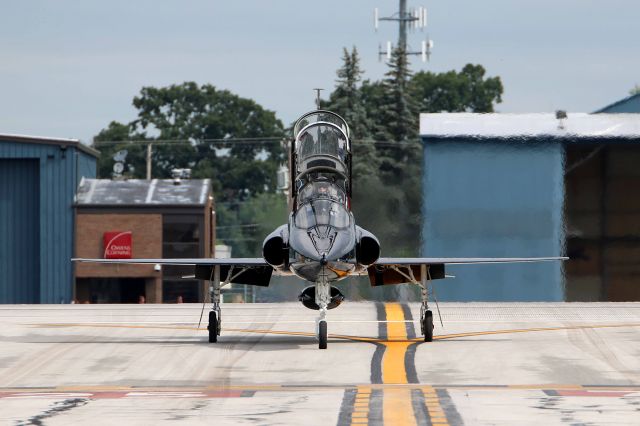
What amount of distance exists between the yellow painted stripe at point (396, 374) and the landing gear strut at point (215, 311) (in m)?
3.43

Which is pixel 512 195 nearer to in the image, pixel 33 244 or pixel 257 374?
pixel 257 374

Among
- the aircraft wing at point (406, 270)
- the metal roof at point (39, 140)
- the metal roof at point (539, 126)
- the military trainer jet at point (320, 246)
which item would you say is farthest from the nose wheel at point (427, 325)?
the metal roof at point (39, 140)

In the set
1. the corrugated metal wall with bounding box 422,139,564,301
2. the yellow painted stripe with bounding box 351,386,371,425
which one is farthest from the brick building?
the yellow painted stripe with bounding box 351,386,371,425

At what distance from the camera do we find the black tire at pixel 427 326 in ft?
95.4

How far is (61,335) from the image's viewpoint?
31906 millimetres

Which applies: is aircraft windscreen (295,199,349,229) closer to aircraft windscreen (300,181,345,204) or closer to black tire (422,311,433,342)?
aircraft windscreen (300,181,345,204)

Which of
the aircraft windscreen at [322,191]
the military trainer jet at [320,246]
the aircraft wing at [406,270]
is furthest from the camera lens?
the aircraft wing at [406,270]

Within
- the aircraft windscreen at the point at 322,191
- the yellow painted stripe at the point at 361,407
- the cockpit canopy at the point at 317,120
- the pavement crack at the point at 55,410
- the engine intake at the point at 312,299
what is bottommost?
the pavement crack at the point at 55,410

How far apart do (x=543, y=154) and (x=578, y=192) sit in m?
1.65

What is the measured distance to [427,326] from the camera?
2916 centimetres

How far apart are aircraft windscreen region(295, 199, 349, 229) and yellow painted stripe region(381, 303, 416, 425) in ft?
8.69

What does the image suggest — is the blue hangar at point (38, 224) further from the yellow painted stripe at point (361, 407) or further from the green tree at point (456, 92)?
the green tree at point (456, 92)

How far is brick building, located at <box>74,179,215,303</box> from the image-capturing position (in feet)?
232

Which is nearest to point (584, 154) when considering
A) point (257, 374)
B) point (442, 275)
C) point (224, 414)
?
point (442, 275)
